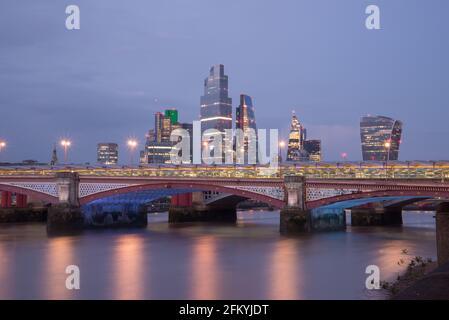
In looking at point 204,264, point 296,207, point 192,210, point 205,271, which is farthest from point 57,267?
point 192,210

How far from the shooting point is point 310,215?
5906 centimetres

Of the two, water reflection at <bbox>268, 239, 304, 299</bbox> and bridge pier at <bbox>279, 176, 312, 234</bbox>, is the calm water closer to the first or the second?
water reflection at <bbox>268, 239, 304, 299</bbox>

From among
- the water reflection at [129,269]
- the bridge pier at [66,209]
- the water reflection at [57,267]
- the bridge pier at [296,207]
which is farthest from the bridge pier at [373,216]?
the water reflection at [57,267]

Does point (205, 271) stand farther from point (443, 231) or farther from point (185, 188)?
point (185, 188)

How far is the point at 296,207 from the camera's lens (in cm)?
5681

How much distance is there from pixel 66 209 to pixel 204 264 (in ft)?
107

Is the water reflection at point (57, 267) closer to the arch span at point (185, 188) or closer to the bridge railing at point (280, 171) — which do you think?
the arch span at point (185, 188)

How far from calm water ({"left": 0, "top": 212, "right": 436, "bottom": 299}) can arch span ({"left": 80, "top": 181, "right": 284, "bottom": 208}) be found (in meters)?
4.40

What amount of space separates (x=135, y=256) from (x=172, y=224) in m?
38.8

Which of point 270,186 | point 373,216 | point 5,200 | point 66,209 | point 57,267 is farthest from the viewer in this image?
point 5,200

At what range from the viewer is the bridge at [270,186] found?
176 feet

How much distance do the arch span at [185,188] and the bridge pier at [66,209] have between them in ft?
4.68

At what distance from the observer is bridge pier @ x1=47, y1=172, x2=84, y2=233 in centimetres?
6675
